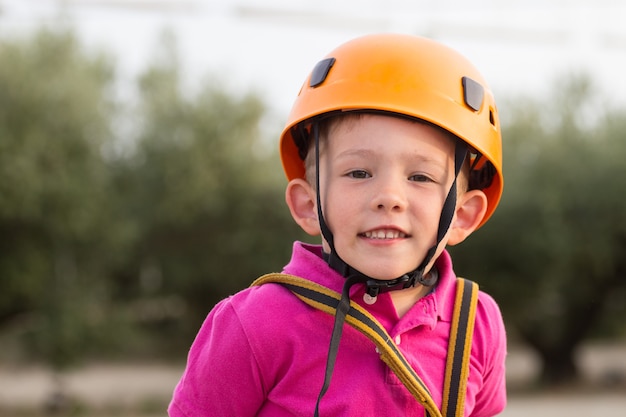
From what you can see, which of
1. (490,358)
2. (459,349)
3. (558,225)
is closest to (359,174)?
(459,349)

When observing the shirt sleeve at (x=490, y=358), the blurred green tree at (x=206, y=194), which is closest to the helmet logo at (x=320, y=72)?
the shirt sleeve at (x=490, y=358)

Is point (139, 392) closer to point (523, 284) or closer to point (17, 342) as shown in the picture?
point (17, 342)

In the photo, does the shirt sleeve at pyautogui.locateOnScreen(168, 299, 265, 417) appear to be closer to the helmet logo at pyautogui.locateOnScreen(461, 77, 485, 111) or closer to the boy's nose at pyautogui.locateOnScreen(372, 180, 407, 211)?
the boy's nose at pyautogui.locateOnScreen(372, 180, 407, 211)

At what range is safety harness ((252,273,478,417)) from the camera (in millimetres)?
2346

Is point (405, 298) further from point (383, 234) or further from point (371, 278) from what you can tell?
point (383, 234)

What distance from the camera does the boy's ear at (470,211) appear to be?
2664 mm

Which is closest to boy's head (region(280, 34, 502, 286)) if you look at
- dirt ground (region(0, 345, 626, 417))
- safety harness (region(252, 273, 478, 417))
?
safety harness (region(252, 273, 478, 417))

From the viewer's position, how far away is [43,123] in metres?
20.4

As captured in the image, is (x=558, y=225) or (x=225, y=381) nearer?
(x=225, y=381)

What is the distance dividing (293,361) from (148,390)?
23188mm

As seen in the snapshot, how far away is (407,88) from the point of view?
243 cm

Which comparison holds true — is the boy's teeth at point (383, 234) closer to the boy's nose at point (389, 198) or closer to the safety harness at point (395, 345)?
the boy's nose at point (389, 198)

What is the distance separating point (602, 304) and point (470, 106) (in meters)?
23.8

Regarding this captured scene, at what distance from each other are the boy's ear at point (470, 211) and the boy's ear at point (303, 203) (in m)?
0.46
